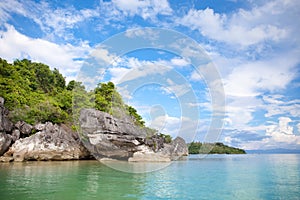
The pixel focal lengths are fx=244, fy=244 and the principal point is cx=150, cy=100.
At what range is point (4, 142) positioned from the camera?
20.4 metres

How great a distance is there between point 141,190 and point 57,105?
19.3 m

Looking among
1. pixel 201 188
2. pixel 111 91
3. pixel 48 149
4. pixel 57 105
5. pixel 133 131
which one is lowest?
pixel 201 188

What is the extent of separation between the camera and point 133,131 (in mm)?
28031

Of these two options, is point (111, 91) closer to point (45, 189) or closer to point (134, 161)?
point (134, 161)

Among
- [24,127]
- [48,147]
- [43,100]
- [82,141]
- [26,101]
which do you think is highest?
[43,100]

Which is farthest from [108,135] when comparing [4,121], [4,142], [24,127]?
[4,121]

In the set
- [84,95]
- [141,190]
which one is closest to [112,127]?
[84,95]

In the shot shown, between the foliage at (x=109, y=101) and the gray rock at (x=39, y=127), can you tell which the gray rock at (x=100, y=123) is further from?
the gray rock at (x=39, y=127)

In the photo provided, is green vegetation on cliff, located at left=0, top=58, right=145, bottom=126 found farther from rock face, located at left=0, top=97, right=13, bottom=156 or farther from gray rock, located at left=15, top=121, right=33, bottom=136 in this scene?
rock face, located at left=0, top=97, right=13, bottom=156

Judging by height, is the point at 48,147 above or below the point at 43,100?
below

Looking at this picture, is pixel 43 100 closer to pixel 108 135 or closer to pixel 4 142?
pixel 4 142

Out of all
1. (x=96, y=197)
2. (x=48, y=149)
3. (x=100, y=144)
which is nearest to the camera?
(x=96, y=197)

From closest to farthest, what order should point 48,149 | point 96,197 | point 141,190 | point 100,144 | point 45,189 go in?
point 96,197, point 45,189, point 141,190, point 48,149, point 100,144

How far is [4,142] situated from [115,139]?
10.1 meters
